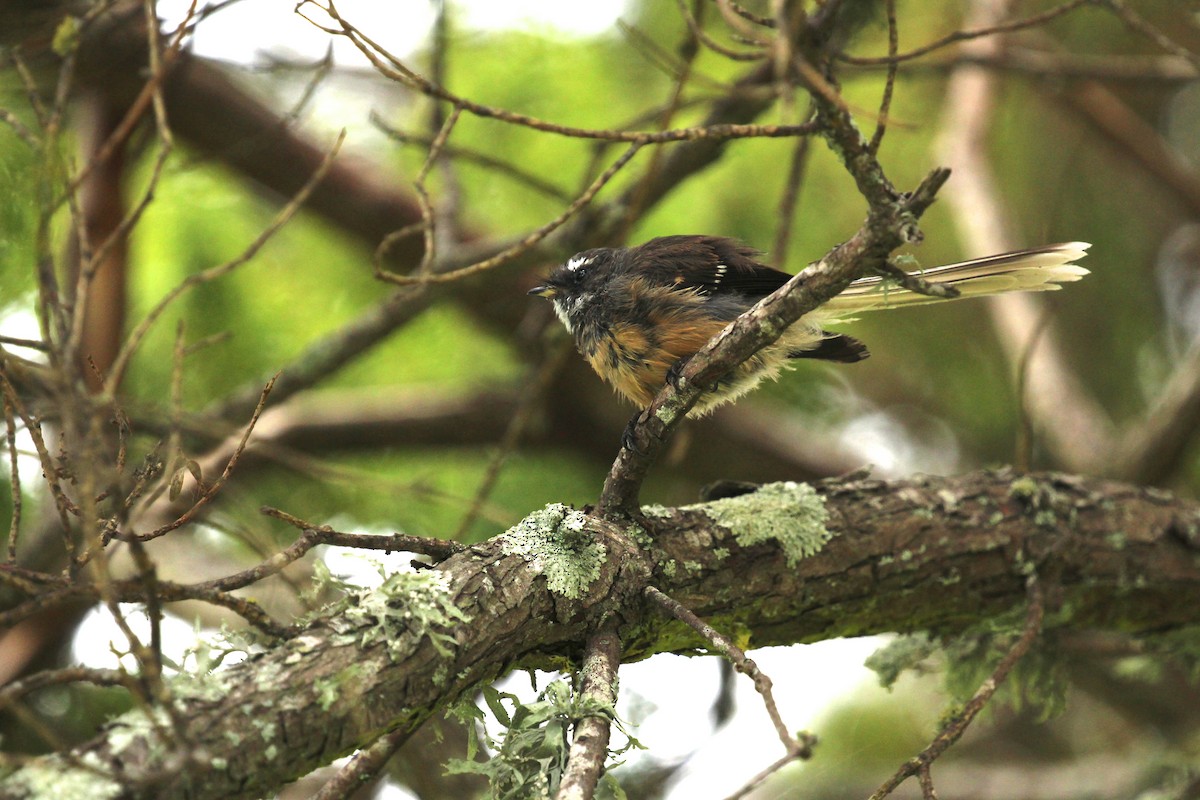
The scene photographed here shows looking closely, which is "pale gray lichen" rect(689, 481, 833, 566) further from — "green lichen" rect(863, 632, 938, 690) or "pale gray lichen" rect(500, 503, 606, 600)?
"green lichen" rect(863, 632, 938, 690)

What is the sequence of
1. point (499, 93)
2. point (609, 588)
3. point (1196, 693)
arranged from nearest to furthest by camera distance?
point (609, 588) → point (499, 93) → point (1196, 693)

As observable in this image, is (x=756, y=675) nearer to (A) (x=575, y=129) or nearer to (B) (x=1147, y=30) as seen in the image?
(A) (x=575, y=129)

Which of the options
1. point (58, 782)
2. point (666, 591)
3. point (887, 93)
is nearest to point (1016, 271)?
point (887, 93)

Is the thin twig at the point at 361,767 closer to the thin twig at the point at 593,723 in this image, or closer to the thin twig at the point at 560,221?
the thin twig at the point at 593,723

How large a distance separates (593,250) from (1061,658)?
2.30m

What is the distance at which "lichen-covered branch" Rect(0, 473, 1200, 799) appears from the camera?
1924 millimetres

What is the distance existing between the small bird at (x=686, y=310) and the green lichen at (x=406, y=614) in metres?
1.27

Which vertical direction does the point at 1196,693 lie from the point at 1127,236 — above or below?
below

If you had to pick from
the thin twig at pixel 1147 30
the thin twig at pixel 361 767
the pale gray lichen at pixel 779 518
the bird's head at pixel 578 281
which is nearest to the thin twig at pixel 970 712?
the pale gray lichen at pixel 779 518

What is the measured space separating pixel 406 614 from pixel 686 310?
5.66 ft

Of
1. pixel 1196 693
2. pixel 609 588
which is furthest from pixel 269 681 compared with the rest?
pixel 1196 693

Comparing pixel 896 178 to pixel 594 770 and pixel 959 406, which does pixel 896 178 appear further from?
pixel 594 770

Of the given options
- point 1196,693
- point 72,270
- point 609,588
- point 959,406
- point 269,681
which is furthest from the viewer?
point 959,406

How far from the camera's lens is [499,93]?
17.8 feet
